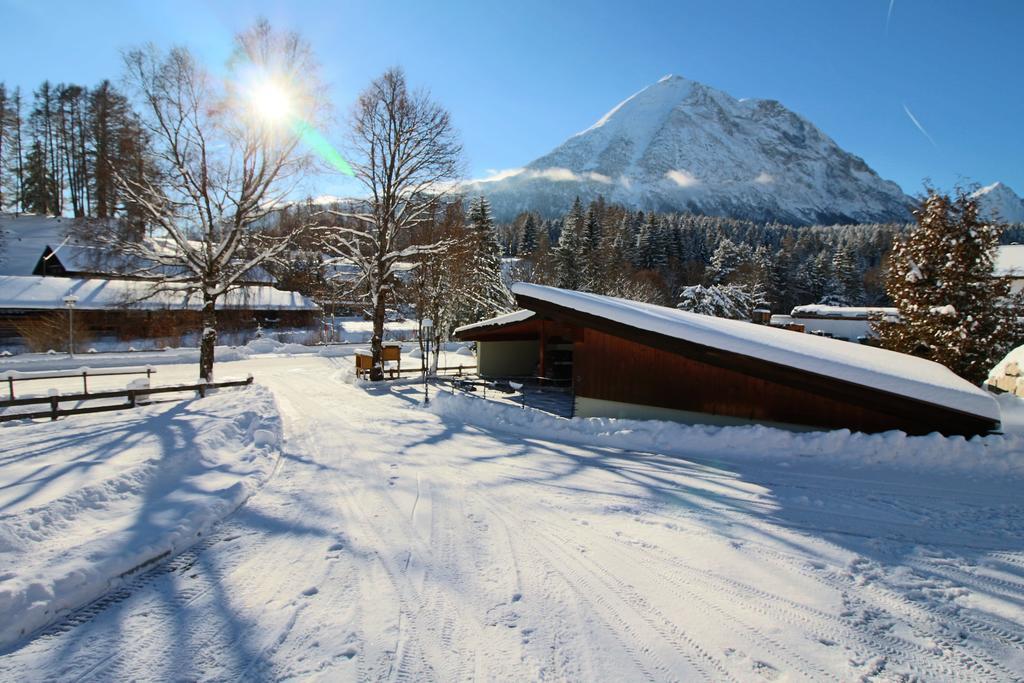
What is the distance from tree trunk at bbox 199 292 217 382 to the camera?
14.9 m

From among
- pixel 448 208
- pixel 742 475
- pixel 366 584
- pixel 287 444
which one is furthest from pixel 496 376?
pixel 366 584

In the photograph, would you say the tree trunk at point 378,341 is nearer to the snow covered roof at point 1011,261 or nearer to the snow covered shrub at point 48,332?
the snow covered shrub at point 48,332

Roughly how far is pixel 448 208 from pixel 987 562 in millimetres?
21982

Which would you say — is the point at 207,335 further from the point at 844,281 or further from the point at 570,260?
the point at 844,281

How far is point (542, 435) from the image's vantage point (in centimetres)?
1034

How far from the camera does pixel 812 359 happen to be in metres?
8.55

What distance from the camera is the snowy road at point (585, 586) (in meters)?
3.03

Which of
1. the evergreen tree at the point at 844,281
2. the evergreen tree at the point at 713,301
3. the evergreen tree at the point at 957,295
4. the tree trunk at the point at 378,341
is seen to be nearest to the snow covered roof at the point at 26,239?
the tree trunk at the point at 378,341

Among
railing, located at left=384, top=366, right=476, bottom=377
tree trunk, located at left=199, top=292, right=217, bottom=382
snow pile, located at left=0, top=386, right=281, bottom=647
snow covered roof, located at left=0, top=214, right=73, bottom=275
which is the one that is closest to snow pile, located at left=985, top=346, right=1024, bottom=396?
snow pile, located at left=0, top=386, right=281, bottom=647

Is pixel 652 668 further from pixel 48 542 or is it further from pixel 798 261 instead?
pixel 798 261

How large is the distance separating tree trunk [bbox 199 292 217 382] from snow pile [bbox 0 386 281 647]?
5.17 metres

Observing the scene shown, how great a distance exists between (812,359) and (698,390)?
2.33 m

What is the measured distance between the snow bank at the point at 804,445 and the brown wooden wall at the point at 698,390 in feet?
1.95

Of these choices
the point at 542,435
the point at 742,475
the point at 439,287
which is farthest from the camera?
the point at 439,287
